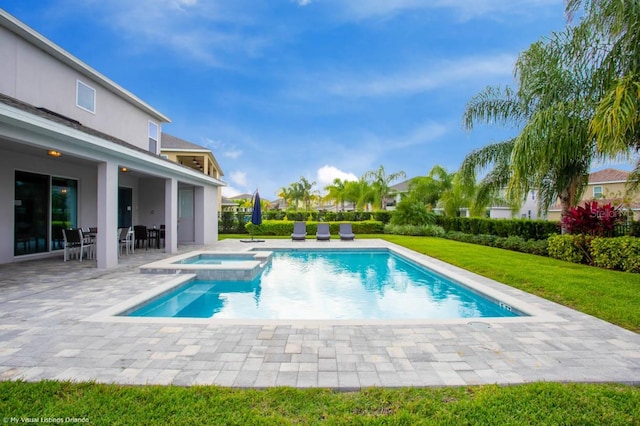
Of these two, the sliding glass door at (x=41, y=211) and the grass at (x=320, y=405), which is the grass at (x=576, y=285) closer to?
the grass at (x=320, y=405)

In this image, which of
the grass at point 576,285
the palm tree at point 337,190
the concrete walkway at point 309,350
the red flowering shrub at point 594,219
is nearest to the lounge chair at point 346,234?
the grass at point 576,285

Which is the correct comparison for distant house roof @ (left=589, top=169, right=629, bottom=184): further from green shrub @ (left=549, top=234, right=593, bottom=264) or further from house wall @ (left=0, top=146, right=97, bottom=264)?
house wall @ (left=0, top=146, right=97, bottom=264)

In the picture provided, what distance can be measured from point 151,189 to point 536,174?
55.6 ft

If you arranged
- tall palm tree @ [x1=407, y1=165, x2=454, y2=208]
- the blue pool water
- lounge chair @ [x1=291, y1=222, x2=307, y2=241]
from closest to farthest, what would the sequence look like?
1. the blue pool water
2. lounge chair @ [x1=291, y1=222, x2=307, y2=241]
3. tall palm tree @ [x1=407, y1=165, x2=454, y2=208]

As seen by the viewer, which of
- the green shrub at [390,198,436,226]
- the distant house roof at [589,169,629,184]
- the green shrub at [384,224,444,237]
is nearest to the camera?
the green shrub at [384,224,444,237]

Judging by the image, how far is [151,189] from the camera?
16.0 metres

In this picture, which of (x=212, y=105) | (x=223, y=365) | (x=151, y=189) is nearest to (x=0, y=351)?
(x=223, y=365)

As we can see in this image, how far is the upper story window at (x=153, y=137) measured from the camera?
16402mm

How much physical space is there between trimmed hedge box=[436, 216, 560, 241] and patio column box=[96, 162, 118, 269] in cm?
1659

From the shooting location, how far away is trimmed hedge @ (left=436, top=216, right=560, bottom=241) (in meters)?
15.3

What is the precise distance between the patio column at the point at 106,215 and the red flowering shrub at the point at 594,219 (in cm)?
1561

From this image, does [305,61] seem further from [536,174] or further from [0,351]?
[0,351]

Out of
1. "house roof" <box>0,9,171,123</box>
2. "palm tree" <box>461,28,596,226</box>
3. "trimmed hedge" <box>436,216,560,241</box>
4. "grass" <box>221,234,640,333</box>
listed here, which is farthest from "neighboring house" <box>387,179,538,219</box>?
"house roof" <box>0,9,171,123</box>

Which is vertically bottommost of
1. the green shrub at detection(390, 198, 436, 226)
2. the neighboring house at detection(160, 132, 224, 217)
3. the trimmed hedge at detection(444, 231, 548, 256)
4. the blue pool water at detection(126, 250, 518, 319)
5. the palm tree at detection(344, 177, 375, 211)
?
the blue pool water at detection(126, 250, 518, 319)
